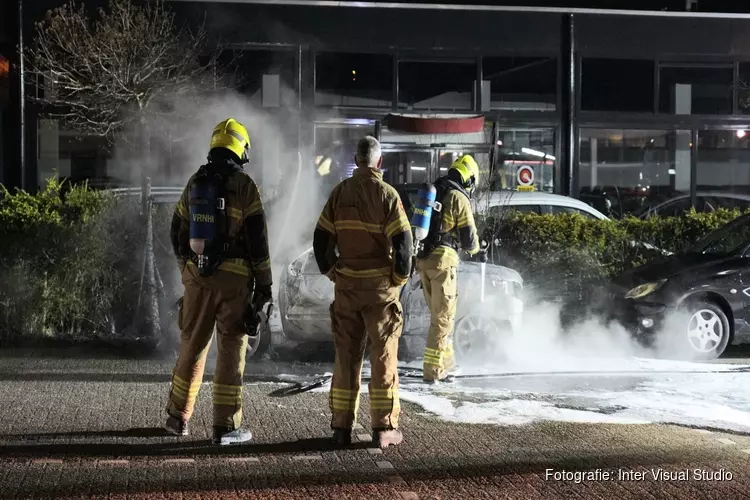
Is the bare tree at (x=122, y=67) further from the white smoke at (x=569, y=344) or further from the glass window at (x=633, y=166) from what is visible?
the glass window at (x=633, y=166)

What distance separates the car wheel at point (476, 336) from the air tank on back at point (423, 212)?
1.56 metres

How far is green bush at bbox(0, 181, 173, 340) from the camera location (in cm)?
992

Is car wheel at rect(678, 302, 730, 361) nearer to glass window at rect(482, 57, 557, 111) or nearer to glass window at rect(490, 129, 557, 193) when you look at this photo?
glass window at rect(490, 129, 557, 193)

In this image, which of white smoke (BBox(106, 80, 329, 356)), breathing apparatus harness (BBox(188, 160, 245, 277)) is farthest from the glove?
white smoke (BBox(106, 80, 329, 356))

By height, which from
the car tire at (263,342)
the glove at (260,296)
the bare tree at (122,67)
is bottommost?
the car tire at (263,342)

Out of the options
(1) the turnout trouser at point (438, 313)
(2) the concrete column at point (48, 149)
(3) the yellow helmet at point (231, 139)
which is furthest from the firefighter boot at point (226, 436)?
(2) the concrete column at point (48, 149)

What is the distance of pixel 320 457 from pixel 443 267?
2.55 m

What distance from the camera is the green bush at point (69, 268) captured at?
992cm

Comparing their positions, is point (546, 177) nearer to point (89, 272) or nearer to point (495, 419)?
point (89, 272)

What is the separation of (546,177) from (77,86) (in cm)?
923

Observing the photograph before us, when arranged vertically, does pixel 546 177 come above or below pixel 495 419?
above

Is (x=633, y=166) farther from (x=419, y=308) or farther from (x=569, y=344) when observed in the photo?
(x=419, y=308)

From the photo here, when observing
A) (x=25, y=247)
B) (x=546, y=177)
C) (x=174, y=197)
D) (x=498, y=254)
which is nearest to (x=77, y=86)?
(x=174, y=197)

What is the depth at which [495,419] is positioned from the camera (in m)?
→ 6.68
